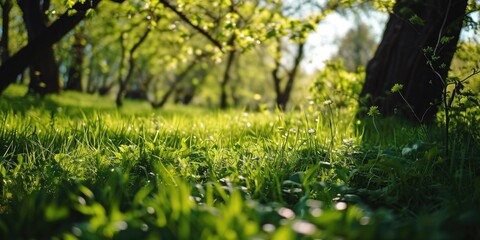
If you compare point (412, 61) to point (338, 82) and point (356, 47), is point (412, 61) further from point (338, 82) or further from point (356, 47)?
point (356, 47)

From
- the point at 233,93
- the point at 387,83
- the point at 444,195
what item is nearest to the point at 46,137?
the point at 444,195

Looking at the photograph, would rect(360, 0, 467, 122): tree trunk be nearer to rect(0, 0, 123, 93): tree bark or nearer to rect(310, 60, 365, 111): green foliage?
rect(310, 60, 365, 111): green foliage

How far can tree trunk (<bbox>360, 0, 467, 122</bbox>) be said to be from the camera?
486 cm

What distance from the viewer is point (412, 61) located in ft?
18.2

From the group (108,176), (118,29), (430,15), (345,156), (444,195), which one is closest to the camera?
(444,195)

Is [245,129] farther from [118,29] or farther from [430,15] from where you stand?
[118,29]

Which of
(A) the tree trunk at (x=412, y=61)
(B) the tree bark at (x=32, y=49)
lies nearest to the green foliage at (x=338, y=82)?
(A) the tree trunk at (x=412, y=61)

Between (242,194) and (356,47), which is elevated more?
(356,47)

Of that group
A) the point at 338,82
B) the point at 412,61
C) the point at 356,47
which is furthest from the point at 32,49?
the point at 356,47

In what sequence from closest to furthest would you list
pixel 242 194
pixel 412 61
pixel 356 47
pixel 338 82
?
pixel 242 194, pixel 412 61, pixel 338 82, pixel 356 47

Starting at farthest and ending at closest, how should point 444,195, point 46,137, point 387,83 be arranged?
point 387,83 < point 46,137 < point 444,195

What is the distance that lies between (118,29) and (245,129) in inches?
326

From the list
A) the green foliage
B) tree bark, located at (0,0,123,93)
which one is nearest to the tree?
the green foliage

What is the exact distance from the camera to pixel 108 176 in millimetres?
2713
